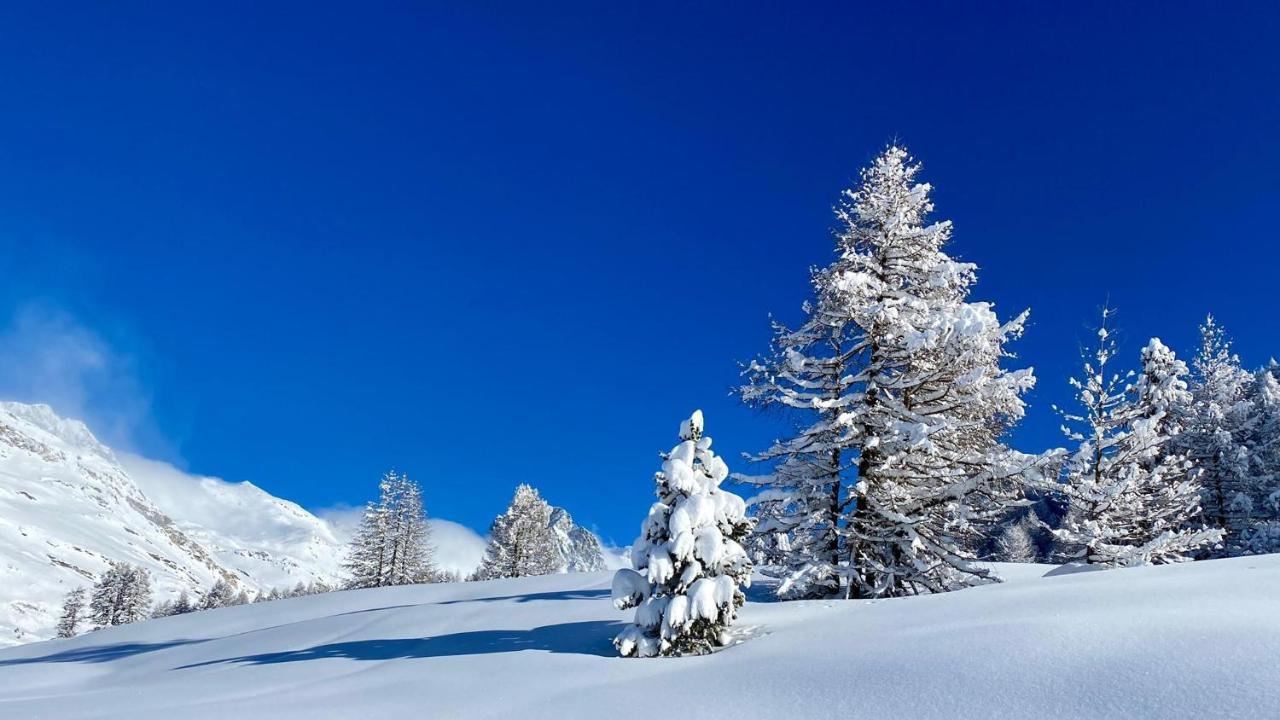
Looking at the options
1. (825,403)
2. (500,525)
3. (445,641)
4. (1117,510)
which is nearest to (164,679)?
(445,641)

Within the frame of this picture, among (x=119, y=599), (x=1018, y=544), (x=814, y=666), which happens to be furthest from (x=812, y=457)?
(x=119, y=599)

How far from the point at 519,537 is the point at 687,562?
129 ft

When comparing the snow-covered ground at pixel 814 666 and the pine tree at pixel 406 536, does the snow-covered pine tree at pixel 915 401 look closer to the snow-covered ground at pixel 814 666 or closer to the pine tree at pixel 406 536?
the snow-covered ground at pixel 814 666

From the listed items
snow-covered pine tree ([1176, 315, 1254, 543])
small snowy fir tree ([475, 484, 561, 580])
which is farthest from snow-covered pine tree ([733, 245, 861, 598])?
small snowy fir tree ([475, 484, 561, 580])

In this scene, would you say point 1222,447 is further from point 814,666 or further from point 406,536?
point 406,536

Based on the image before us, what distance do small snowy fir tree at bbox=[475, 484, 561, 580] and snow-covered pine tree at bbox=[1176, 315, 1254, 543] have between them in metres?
34.6

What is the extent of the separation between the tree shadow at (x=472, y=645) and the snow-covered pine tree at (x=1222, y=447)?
26684 millimetres

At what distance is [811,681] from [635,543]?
4041 millimetres

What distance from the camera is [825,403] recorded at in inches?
491

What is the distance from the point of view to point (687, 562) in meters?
9.24

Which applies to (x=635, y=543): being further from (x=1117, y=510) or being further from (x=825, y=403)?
(x=1117, y=510)

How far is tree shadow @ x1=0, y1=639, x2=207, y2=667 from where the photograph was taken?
1602cm

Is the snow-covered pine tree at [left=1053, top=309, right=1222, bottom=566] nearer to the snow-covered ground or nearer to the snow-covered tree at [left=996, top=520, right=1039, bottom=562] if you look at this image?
the snow-covered ground

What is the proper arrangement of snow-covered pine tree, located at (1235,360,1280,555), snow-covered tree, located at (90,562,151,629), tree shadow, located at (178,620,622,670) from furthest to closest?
snow-covered tree, located at (90,562,151,629) → snow-covered pine tree, located at (1235,360,1280,555) → tree shadow, located at (178,620,622,670)
